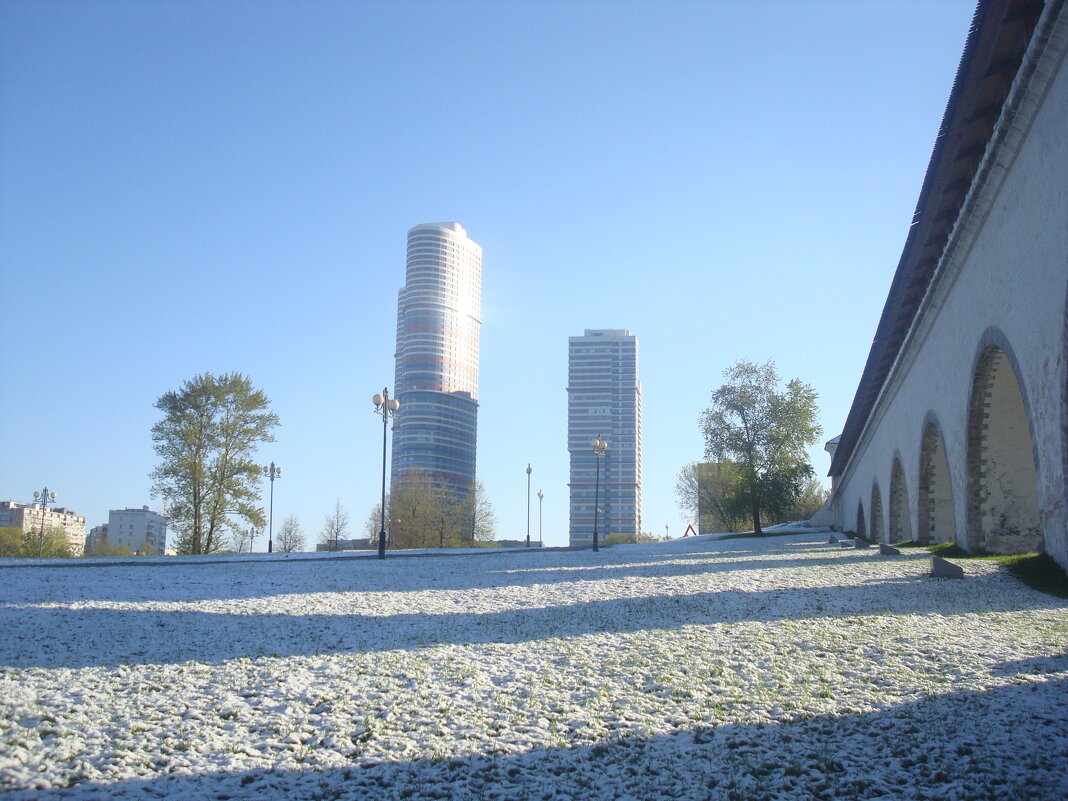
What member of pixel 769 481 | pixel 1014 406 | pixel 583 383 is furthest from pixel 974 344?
pixel 583 383

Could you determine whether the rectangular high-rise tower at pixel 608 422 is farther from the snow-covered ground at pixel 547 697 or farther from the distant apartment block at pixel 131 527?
the snow-covered ground at pixel 547 697

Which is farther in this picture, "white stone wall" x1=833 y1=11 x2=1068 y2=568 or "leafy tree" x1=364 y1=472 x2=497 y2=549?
"leafy tree" x1=364 y1=472 x2=497 y2=549

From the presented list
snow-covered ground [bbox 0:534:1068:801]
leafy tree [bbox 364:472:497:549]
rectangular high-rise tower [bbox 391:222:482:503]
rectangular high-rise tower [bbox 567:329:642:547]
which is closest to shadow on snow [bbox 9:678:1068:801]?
snow-covered ground [bbox 0:534:1068:801]

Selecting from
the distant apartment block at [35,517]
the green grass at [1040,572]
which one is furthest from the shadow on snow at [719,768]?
the distant apartment block at [35,517]

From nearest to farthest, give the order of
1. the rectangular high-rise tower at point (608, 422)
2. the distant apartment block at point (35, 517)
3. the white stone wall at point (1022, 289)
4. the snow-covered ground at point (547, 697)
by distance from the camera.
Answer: the snow-covered ground at point (547, 697) < the white stone wall at point (1022, 289) < the distant apartment block at point (35, 517) < the rectangular high-rise tower at point (608, 422)

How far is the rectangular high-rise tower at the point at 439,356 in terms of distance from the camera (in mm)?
148500

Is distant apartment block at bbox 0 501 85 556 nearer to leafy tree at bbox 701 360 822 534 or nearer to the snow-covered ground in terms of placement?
leafy tree at bbox 701 360 822 534

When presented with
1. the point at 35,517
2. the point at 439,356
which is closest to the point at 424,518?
the point at 439,356

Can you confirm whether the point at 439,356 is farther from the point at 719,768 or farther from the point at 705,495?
the point at 719,768

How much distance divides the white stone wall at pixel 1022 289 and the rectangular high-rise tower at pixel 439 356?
385 feet

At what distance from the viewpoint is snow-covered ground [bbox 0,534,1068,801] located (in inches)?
204

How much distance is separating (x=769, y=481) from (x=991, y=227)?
32766mm

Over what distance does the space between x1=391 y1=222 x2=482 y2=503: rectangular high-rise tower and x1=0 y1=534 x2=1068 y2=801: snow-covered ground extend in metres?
122

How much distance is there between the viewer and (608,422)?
7141 inches
